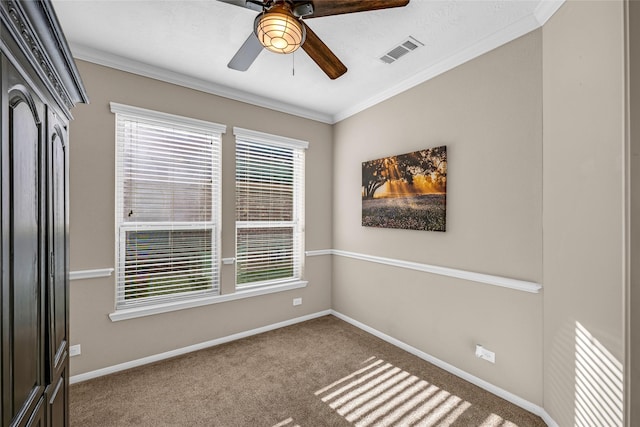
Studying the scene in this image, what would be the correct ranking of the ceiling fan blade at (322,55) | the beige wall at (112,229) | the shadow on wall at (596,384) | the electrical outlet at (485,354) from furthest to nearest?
1. the beige wall at (112,229)
2. the electrical outlet at (485,354)
3. the ceiling fan blade at (322,55)
4. the shadow on wall at (596,384)

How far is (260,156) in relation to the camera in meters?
3.51

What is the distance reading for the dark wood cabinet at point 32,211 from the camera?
811 millimetres

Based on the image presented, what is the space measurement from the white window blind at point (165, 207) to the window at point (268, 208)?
297 mm

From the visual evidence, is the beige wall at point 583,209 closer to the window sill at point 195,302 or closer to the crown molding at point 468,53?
the crown molding at point 468,53

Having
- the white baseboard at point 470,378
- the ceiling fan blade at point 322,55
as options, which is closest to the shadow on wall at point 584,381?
the white baseboard at point 470,378

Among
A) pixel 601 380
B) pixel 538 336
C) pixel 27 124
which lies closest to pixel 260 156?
pixel 27 124

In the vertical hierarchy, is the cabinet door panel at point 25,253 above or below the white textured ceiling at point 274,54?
below

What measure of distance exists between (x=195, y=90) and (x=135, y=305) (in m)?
2.20

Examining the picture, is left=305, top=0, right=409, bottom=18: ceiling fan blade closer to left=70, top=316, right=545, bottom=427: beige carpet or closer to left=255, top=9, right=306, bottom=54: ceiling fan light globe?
left=255, top=9, right=306, bottom=54: ceiling fan light globe

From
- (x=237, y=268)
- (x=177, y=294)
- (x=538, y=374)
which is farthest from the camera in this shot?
(x=237, y=268)

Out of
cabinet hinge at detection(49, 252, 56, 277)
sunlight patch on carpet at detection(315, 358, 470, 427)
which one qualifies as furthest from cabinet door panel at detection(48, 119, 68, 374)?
sunlight patch on carpet at detection(315, 358, 470, 427)

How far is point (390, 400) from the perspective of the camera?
7.26 ft

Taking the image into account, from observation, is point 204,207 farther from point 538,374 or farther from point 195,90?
point 538,374

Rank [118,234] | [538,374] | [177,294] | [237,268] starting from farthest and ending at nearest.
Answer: [237,268], [177,294], [118,234], [538,374]
